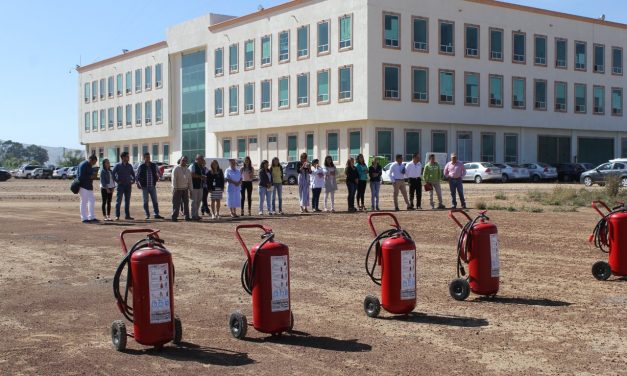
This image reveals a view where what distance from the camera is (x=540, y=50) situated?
6316 centimetres

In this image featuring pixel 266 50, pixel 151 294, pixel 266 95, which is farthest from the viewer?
pixel 266 95

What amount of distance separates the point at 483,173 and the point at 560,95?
644 inches

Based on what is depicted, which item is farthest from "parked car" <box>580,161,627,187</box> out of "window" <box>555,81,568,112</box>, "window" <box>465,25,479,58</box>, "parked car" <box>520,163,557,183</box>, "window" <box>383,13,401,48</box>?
"window" <box>555,81,568,112</box>

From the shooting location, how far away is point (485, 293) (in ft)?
32.4

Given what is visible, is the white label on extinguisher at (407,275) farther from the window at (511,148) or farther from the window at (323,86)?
the window at (511,148)

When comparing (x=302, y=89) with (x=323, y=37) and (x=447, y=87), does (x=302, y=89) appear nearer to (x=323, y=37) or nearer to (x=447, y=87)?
(x=323, y=37)

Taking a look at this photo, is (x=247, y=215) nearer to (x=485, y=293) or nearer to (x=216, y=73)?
(x=485, y=293)

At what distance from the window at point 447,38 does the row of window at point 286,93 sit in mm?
7468

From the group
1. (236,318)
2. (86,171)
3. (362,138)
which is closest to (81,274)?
(236,318)

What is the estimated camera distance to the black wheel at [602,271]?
11281 millimetres

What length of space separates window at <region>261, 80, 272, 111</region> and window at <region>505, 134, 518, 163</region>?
62.2ft

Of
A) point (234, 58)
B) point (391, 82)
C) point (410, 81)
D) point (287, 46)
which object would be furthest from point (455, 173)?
point (234, 58)

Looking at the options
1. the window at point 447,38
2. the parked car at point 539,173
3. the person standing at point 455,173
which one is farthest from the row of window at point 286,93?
the person standing at point 455,173

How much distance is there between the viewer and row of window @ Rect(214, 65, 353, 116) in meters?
56.6
